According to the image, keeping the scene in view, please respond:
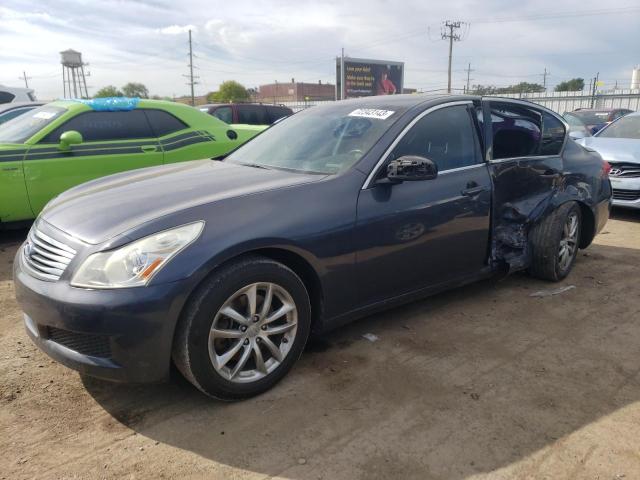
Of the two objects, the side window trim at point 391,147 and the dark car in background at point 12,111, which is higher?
the dark car in background at point 12,111

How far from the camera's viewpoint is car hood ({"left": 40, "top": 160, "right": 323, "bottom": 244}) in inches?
105

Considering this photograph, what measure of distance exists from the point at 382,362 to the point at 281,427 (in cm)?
89

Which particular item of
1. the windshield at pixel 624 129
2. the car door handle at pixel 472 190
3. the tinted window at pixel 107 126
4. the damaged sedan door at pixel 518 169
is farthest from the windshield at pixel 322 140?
the windshield at pixel 624 129

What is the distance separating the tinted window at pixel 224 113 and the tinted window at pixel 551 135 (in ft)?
26.3

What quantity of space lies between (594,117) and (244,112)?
496 inches

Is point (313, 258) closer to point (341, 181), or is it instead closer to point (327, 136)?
point (341, 181)

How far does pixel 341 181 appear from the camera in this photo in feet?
10.2

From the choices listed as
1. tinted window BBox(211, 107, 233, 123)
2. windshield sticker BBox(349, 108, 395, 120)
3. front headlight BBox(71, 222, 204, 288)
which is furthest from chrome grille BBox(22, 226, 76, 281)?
tinted window BBox(211, 107, 233, 123)

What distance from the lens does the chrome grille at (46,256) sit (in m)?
2.55

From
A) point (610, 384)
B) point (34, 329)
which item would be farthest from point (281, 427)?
point (610, 384)

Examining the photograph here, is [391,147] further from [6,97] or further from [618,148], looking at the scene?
[6,97]

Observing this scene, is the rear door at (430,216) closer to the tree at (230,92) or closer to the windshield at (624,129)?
the windshield at (624,129)

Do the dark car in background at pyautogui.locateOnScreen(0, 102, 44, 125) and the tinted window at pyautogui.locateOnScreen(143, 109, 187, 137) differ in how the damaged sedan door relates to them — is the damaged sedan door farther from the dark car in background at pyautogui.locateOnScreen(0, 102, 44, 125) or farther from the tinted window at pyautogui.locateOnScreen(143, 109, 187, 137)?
the dark car in background at pyautogui.locateOnScreen(0, 102, 44, 125)

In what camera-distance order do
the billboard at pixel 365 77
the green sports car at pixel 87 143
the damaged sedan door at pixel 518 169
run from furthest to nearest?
1. the billboard at pixel 365 77
2. the green sports car at pixel 87 143
3. the damaged sedan door at pixel 518 169
